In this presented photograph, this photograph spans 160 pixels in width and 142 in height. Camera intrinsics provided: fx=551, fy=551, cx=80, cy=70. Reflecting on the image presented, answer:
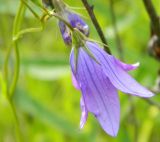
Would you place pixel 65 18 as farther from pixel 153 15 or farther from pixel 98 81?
pixel 153 15

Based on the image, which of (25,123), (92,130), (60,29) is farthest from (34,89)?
(60,29)

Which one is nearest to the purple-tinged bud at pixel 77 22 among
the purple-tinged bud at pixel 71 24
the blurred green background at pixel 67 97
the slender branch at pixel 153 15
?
the purple-tinged bud at pixel 71 24

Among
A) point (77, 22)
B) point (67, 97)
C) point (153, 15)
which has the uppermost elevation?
point (77, 22)

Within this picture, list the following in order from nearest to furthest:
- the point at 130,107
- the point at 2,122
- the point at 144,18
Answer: the point at 130,107
the point at 144,18
the point at 2,122

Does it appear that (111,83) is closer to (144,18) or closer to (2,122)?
(144,18)

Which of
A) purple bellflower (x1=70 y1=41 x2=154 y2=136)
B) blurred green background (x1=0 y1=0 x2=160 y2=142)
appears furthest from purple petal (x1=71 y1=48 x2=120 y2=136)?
blurred green background (x1=0 y1=0 x2=160 y2=142)

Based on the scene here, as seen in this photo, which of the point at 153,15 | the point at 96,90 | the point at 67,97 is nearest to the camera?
the point at 96,90

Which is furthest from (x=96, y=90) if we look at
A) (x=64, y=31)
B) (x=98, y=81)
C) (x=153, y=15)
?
(x=153, y=15)

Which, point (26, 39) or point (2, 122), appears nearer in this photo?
point (2, 122)

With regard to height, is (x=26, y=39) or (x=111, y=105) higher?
(x=111, y=105)
